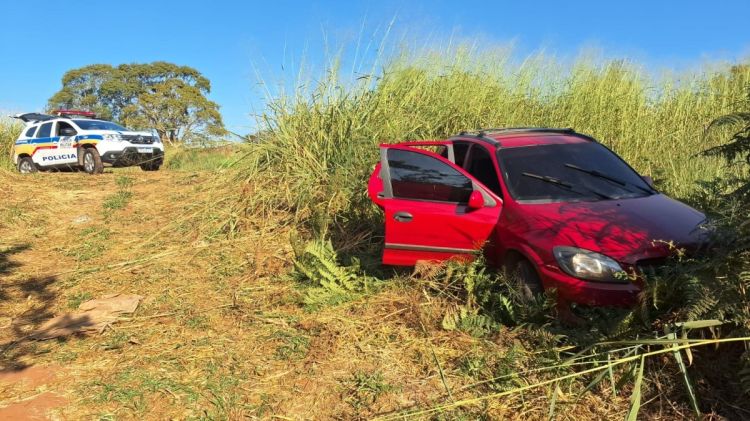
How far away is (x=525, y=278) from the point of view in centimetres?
379

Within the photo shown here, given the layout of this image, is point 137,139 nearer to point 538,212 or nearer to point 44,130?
point 44,130

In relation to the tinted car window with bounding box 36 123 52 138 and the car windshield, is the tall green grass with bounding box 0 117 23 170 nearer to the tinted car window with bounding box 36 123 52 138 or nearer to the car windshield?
the tinted car window with bounding box 36 123 52 138

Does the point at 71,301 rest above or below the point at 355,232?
below

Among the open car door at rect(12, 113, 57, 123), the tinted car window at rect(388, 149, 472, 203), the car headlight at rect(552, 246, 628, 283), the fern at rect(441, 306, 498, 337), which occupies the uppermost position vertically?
the open car door at rect(12, 113, 57, 123)

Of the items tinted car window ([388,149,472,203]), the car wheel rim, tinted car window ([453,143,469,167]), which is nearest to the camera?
tinted car window ([388,149,472,203])

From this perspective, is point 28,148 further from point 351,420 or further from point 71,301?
point 351,420

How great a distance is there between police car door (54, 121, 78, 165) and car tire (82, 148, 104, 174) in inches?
12.4

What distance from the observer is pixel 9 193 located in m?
10.7

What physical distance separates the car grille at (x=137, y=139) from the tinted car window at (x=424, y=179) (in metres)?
13.1

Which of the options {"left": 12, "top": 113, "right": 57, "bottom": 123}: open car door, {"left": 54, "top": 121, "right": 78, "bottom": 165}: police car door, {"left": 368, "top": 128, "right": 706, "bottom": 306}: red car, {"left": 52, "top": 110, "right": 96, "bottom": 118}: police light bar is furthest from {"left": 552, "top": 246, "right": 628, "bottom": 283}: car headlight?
{"left": 52, "top": 110, "right": 96, "bottom": 118}: police light bar

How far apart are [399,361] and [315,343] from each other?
2.38 ft

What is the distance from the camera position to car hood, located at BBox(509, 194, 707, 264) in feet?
10.6

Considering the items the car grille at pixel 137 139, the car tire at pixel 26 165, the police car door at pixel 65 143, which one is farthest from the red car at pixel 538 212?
the car tire at pixel 26 165

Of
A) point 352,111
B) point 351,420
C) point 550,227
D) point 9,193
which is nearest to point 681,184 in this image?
point 550,227
